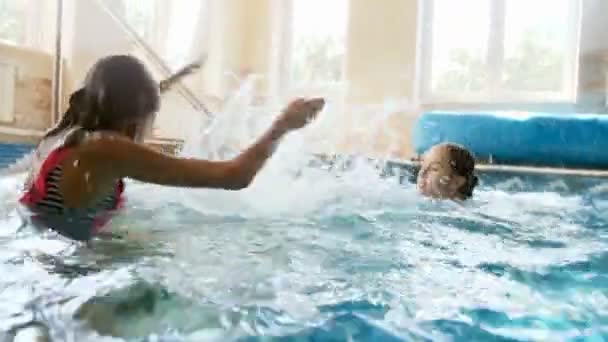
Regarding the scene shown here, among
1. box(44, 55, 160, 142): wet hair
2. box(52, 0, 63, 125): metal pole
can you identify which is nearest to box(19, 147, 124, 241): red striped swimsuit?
box(44, 55, 160, 142): wet hair

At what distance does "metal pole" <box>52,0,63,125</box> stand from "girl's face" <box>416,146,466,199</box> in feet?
10.8

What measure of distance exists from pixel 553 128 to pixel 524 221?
95.6 inches

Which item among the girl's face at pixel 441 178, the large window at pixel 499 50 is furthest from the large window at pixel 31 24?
the girl's face at pixel 441 178

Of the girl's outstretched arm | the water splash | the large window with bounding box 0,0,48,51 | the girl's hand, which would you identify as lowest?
the water splash

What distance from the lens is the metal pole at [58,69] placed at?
A: 5.59 meters

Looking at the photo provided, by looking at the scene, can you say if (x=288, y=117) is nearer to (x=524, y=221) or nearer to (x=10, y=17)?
(x=524, y=221)

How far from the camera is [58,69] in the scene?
5734 mm

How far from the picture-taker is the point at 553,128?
16.5 feet

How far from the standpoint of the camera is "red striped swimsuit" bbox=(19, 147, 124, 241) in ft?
5.86

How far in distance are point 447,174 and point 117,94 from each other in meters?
1.89

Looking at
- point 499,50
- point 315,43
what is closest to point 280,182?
point 499,50

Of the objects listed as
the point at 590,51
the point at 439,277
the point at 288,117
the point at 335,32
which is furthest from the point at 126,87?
the point at 335,32

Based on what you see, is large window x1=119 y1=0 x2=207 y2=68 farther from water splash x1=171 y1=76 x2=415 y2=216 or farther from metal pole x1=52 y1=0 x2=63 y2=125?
water splash x1=171 y1=76 x2=415 y2=216

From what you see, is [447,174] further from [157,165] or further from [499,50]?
[499,50]
